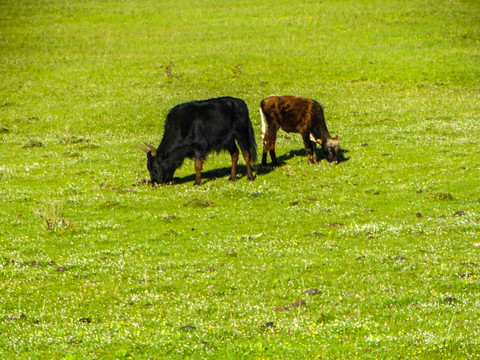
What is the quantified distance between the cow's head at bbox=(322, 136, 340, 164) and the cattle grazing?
11.8 ft

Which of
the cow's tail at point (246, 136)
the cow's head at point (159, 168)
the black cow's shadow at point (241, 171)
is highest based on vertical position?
the cow's tail at point (246, 136)

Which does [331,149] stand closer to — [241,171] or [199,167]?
[241,171]

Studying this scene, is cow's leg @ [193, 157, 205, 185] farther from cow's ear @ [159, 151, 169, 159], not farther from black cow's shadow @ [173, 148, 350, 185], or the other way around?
cow's ear @ [159, 151, 169, 159]

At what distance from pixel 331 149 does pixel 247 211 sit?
695 cm

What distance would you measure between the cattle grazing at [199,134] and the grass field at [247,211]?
3.04 feet

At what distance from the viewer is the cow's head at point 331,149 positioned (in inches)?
1016

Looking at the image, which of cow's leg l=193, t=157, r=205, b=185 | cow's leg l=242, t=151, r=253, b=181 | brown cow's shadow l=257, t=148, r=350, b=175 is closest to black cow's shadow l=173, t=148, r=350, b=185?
brown cow's shadow l=257, t=148, r=350, b=175

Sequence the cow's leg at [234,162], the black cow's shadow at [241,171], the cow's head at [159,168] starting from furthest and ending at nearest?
the black cow's shadow at [241,171] < the cow's leg at [234,162] < the cow's head at [159,168]

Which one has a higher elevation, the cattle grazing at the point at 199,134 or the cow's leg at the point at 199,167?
the cattle grazing at the point at 199,134

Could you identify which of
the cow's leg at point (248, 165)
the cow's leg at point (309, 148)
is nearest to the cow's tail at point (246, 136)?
the cow's leg at point (248, 165)

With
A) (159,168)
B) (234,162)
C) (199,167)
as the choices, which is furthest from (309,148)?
(159,168)

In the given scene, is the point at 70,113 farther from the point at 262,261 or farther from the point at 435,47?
the point at 435,47

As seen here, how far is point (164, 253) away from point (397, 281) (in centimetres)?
637

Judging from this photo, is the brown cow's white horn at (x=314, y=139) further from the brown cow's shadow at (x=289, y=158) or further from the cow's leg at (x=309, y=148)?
the brown cow's shadow at (x=289, y=158)
